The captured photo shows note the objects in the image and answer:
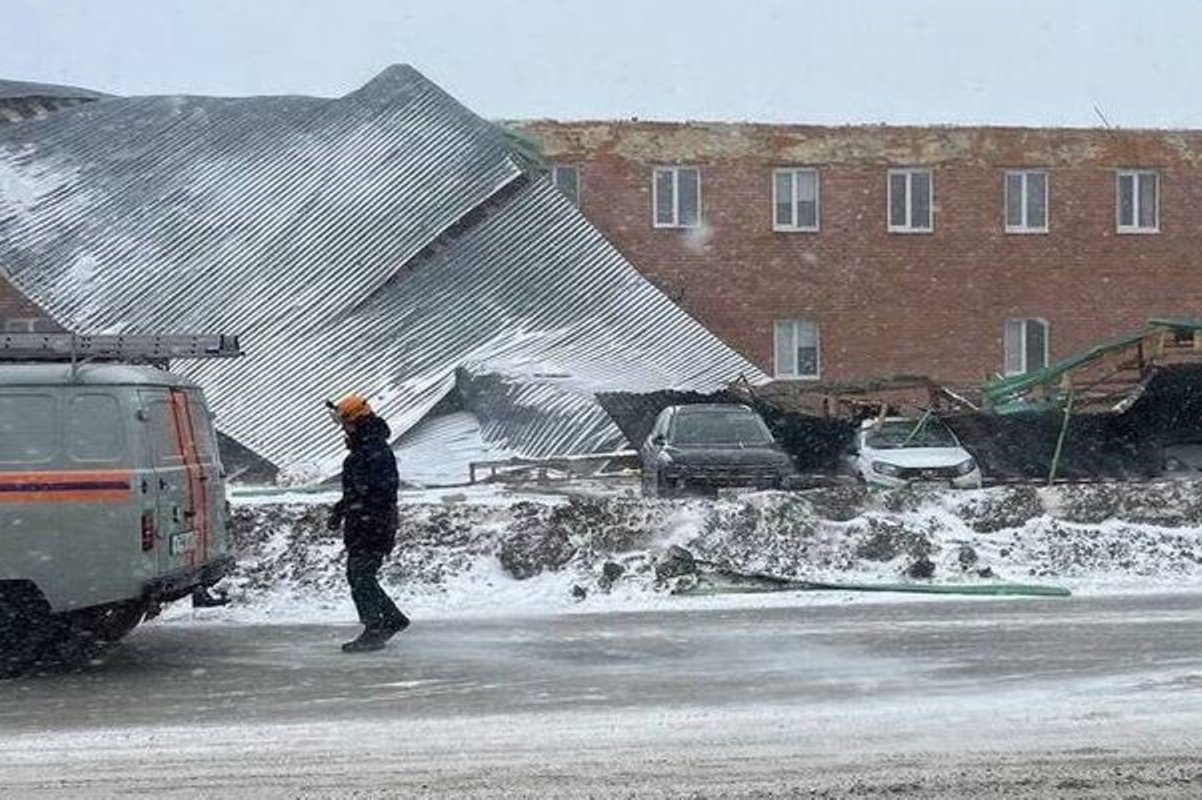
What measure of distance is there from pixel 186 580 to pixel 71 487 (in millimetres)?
1054

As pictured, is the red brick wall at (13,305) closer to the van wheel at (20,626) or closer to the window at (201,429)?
the window at (201,429)

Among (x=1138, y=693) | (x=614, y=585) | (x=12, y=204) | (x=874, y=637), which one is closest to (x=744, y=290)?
(x=12, y=204)

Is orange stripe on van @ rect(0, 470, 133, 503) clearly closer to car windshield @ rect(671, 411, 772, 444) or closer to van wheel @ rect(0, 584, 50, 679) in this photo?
van wheel @ rect(0, 584, 50, 679)

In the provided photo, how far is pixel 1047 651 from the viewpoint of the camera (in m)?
10.7

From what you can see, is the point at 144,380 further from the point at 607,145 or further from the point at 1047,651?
the point at 607,145

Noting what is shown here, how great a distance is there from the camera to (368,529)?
1123 centimetres

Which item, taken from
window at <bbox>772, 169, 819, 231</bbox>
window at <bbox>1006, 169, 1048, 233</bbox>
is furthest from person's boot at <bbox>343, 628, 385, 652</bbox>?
window at <bbox>1006, 169, 1048, 233</bbox>


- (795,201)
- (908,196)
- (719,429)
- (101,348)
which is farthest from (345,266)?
(101,348)

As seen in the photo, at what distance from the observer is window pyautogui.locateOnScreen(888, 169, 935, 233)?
34.6 metres

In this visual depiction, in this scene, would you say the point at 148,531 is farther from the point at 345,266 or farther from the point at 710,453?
the point at 345,266

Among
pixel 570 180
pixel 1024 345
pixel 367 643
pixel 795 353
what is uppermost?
pixel 570 180

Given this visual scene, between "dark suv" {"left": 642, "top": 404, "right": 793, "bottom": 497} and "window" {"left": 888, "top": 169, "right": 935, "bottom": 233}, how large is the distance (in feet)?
47.6

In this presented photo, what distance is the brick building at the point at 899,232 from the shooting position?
34.0 metres

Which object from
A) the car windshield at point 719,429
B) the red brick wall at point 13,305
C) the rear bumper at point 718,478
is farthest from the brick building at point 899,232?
the rear bumper at point 718,478
